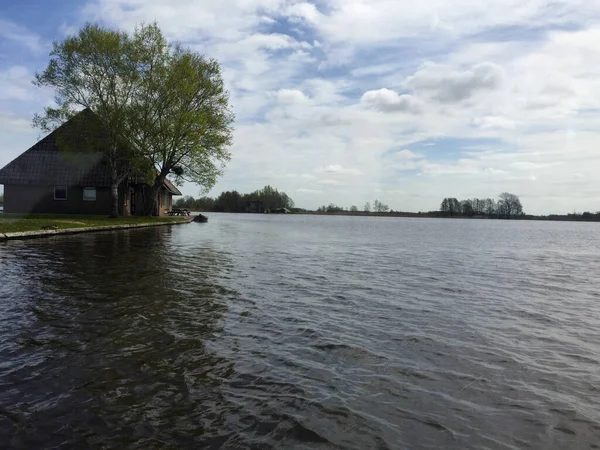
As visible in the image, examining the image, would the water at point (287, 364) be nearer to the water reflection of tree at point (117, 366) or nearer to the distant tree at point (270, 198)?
the water reflection of tree at point (117, 366)

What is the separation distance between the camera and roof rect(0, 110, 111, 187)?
40.1m

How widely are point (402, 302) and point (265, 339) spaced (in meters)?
4.79

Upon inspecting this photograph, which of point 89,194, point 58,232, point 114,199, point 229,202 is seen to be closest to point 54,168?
point 89,194

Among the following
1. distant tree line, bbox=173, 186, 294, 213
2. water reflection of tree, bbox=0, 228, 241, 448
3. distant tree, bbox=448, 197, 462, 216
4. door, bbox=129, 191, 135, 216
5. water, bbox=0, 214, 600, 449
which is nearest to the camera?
water reflection of tree, bbox=0, 228, 241, 448

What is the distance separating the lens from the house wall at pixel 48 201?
4009 centimetres

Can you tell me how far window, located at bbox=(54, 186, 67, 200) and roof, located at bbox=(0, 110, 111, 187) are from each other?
20.7 inches

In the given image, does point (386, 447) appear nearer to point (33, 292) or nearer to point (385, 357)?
point (385, 357)

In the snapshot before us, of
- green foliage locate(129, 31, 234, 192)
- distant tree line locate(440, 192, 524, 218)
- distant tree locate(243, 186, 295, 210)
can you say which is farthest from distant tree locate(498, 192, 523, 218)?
green foliage locate(129, 31, 234, 192)

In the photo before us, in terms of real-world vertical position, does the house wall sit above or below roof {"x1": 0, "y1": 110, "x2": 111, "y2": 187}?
below

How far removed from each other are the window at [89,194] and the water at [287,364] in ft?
102

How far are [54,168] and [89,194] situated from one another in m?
3.88

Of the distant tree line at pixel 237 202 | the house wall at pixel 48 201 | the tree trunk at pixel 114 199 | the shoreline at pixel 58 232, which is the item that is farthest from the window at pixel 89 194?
the distant tree line at pixel 237 202

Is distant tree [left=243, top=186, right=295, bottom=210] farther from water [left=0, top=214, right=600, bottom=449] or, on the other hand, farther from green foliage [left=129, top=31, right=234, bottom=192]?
water [left=0, top=214, right=600, bottom=449]

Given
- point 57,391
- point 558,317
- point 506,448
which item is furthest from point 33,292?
point 558,317
